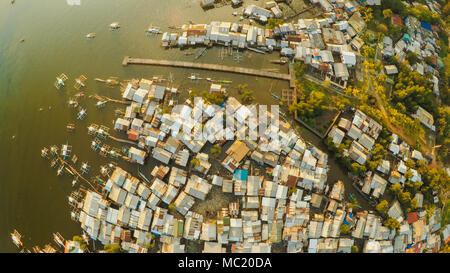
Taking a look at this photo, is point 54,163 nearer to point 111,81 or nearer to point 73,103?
point 73,103

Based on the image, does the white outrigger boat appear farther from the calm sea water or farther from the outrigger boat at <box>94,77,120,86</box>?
the outrigger boat at <box>94,77,120,86</box>

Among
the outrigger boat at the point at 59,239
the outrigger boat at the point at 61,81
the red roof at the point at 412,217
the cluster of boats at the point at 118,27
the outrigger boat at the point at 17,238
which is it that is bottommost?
the outrigger boat at the point at 17,238

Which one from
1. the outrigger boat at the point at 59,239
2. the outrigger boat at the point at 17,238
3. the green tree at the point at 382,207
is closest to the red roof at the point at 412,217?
the green tree at the point at 382,207

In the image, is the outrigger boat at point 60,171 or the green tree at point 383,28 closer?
the outrigger boat at point 60,171

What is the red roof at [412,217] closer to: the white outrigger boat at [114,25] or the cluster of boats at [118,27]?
the cluster of boats at [118,27]

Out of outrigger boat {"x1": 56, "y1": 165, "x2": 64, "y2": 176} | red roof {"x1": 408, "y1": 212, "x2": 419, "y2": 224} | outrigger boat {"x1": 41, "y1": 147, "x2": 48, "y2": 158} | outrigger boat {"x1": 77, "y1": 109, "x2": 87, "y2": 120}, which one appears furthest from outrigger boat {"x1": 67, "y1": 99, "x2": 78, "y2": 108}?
red roof {"x1": 408, "y1": 212, "x2": 419, "y2": 224}

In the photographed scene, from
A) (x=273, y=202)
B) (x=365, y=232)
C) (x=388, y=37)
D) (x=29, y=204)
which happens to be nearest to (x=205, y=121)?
(x=273, y=202)
